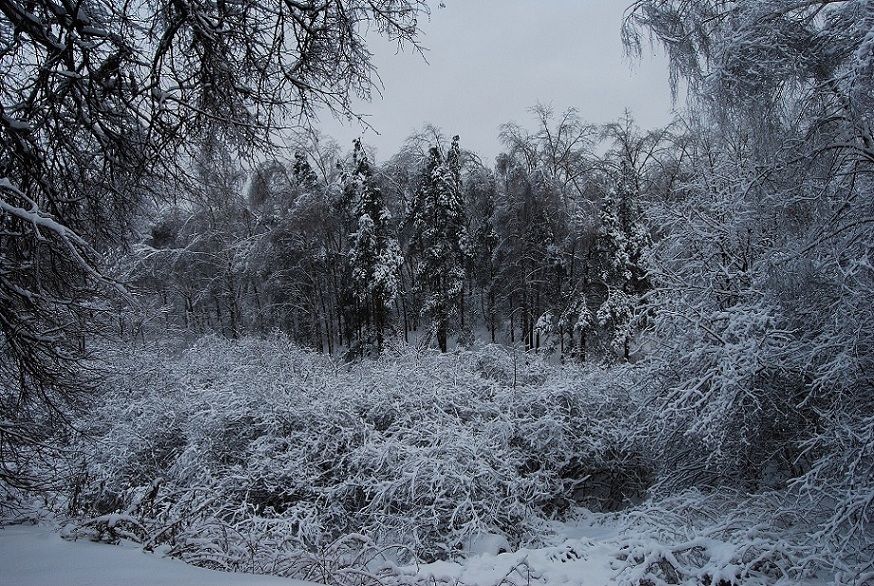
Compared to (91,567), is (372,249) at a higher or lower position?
higher

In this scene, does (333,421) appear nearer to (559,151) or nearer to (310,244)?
(310,244)

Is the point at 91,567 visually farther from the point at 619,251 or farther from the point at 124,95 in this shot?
the point at 619,251

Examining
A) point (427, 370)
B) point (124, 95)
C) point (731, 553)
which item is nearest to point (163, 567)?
point (124, 95)

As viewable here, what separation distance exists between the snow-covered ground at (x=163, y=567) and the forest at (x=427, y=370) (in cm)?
13

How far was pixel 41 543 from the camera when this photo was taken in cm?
388

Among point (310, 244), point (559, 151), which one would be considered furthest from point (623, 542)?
point (559, 151)

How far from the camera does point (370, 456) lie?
720cm

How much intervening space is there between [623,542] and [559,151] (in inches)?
956

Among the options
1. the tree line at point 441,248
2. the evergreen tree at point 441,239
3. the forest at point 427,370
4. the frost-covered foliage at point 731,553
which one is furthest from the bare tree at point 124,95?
the evergreen tree at point 441,239

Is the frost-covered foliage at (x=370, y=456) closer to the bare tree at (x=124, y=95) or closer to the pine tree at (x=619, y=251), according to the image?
the bare tree at (x=124, y=95)

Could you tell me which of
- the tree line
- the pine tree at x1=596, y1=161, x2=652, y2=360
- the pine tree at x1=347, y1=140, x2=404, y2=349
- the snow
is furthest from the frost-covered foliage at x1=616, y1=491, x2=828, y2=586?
the pine tree at x1=347, y1=140, x2=404, y2=349

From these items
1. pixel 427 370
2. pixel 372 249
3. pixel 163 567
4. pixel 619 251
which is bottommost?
pixel 163 567

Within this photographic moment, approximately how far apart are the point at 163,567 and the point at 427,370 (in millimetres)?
6437

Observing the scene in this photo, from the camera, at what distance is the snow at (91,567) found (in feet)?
9.68
